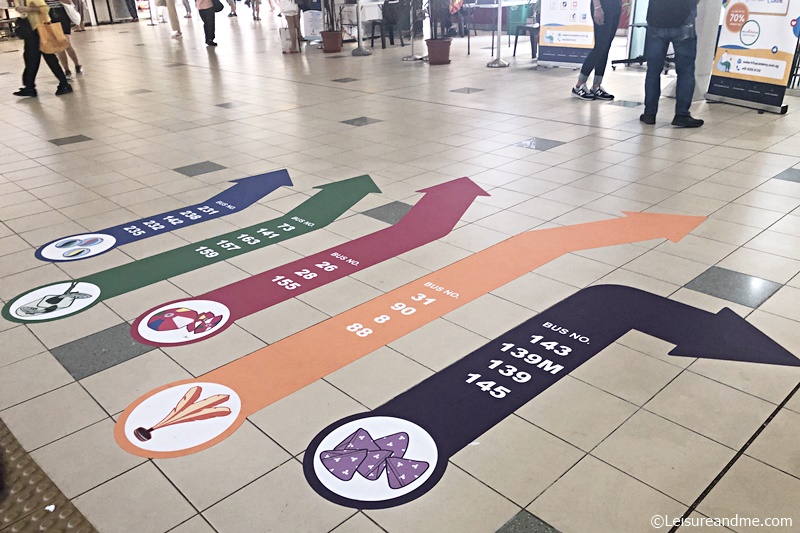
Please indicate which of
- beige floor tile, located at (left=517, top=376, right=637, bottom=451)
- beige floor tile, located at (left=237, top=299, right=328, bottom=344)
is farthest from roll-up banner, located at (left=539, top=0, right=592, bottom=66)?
beige floor tile, located at (left=517, top=376, right=637, bottom=451)

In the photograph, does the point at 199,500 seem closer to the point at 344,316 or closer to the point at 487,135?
the point at 344,316

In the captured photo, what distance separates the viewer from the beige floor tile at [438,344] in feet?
9.00

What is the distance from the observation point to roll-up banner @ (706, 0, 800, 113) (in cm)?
632

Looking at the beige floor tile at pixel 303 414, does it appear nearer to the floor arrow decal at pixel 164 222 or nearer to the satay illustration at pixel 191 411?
the satay illustration at pixel 191 411

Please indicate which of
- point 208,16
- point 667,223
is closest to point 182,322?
point 667,223

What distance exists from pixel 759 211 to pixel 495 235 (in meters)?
1.73

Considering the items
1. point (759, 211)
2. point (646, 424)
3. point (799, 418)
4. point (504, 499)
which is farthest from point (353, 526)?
point (759, 211)

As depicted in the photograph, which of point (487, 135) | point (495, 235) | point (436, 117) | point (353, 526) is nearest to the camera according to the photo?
point (353, 526)

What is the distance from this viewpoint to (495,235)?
3.95 m

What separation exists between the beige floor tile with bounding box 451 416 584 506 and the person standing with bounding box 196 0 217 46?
13500 mm

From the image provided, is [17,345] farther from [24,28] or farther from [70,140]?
[24,28]

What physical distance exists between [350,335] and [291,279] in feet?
2.28

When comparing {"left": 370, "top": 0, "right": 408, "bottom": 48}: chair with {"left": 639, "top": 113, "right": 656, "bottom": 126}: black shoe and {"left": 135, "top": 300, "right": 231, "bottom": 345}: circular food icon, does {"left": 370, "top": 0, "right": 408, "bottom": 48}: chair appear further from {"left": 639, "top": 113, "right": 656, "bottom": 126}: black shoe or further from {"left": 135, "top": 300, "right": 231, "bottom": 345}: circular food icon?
{"left": 135, "top": 300, "right": 231, "bottom": 345}: circular food icon

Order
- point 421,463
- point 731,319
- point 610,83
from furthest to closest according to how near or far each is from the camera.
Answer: point 610,83 → point 731,319 → point 421,463
